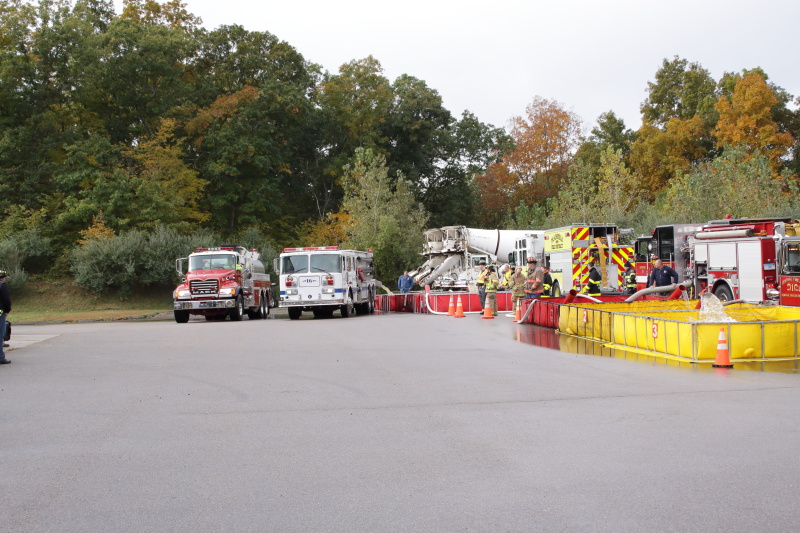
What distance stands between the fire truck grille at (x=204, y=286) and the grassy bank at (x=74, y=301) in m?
9.53

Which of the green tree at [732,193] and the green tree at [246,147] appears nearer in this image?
the green tree at [732,193]

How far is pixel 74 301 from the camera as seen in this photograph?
4116cm

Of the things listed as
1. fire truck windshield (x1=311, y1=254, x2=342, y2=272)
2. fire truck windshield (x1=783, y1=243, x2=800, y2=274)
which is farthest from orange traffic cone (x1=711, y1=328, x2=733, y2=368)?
fire truck windshield (x1=311, y1=254, x2=342, y2=272)

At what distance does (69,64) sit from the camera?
4438cm

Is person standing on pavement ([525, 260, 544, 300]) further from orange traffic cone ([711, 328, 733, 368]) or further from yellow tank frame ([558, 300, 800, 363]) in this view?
orange traffic cone ([711, 328, 733, 368])

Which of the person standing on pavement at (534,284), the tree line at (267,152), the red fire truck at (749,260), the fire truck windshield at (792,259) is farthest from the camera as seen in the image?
the tree line at (267,152)

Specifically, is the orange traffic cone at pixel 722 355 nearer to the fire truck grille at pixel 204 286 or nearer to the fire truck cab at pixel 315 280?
the fire truck cab at pixel 315 280

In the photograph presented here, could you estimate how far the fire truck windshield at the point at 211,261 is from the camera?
97.8 feet

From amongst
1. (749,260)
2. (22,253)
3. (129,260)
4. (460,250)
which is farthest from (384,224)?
(749,260)

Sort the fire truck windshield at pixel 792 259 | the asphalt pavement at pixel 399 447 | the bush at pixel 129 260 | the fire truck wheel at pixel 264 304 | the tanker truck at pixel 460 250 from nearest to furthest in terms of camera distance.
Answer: the asphalt pavement at pixel 399 447 → the fire truck windshield at pixel 792 259 → the fire truck wheel at pixel 264 304 → the bush at pixel 129 260 → the tanker truck at pixel 460 250

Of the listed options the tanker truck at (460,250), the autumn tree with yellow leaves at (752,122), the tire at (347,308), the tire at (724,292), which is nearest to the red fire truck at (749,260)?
the tire at (724,292)

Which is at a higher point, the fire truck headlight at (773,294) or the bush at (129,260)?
the bush at (129,260)

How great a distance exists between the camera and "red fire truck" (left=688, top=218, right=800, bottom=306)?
2103cm

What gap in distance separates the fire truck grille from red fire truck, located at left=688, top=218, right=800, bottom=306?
55.6ft
